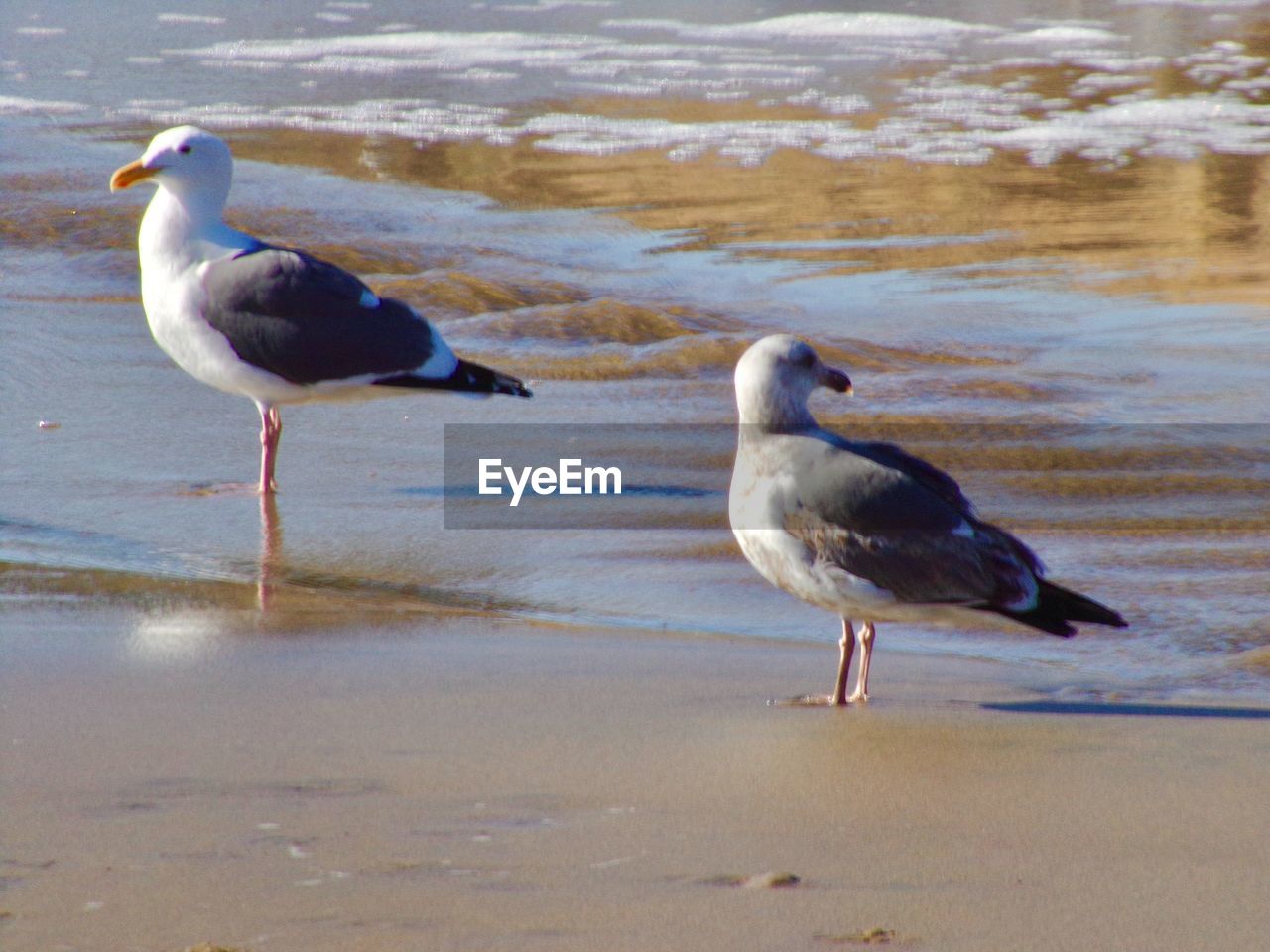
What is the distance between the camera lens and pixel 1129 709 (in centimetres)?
399

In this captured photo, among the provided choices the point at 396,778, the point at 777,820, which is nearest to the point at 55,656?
the point at 396,778

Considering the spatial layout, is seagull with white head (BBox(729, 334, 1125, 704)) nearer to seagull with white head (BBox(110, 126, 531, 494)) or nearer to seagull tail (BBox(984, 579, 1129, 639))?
seagull tail (BBox(984, 579, 1129, 639))

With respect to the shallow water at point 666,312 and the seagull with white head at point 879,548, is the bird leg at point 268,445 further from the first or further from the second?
the seagull with white head at point 879,548

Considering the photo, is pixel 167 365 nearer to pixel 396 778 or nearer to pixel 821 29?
pixel 396 778

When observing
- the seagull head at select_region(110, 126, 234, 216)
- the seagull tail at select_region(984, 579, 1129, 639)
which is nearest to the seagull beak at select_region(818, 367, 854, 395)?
the seagull tail at select_region(984, 579, 1129, 639)

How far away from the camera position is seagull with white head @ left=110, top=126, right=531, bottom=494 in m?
6.17

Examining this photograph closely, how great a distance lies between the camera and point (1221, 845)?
3.03 metres

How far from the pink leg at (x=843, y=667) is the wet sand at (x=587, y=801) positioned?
7 centimetres

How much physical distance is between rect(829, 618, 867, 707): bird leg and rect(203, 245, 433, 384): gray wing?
104 inches

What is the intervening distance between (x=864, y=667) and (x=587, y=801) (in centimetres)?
106

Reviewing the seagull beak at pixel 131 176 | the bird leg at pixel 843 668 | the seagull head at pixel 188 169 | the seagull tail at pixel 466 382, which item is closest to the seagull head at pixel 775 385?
the bird leg at pixel 843 668

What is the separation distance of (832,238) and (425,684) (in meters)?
7.30

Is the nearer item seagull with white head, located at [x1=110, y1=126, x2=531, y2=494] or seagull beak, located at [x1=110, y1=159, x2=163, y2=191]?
seagull with white head, located at [x1=110, y1=126, x2=531, y2=494]

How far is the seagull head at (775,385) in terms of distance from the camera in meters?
4.30
